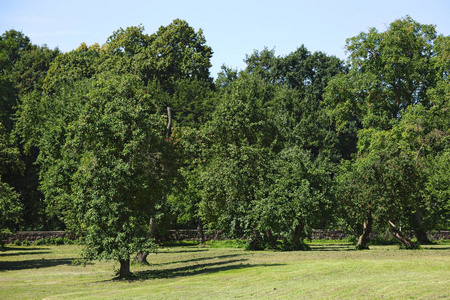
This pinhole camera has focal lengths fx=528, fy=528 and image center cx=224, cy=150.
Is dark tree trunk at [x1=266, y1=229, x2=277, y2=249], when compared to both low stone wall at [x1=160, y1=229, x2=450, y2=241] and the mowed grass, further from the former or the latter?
low stone wall at [x1=160, y1=229, x2=450, y2=241]

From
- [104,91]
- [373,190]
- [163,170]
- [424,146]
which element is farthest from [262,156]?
[104,91]

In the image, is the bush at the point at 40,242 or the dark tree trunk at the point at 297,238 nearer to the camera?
the dark tree trunk at the point at 297,238

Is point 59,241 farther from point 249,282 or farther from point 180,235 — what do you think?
point 249,282

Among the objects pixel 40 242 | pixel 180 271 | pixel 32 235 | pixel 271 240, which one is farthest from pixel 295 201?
pixel 32 235

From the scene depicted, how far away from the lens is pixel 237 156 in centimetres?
4047

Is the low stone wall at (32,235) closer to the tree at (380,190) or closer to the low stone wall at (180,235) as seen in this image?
the low stone wall at (180,235)

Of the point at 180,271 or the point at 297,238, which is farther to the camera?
the point at 297,238

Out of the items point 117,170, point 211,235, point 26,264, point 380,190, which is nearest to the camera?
point 117,170

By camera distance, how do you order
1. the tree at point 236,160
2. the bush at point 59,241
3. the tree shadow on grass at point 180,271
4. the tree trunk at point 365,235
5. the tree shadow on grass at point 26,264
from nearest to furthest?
the tree shadow on grass at point 180,271 < the tree shadow on grass at point 26,264 < the tree trunk at point 365,235 < the tree at point 236,160 < the bush at point 59,241

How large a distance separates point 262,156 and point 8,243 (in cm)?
3151

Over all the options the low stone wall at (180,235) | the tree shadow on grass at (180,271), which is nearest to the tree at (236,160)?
the low stone wall at (180,235)

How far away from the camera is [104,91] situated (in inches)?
924

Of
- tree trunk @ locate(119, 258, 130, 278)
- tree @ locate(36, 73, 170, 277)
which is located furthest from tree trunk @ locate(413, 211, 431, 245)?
tree trunk @ locate(119, 258, 130, 278)

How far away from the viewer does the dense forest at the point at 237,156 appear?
2277cm
